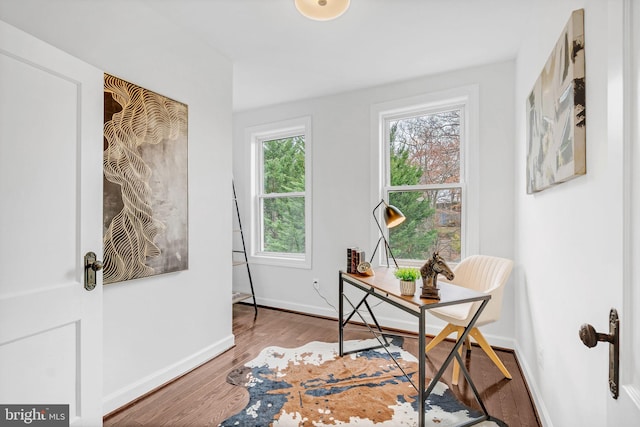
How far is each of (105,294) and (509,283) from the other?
3.13 m

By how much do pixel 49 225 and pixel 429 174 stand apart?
9.85 feet

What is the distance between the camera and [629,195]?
655 millimetres

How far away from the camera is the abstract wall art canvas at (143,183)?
6.15ft

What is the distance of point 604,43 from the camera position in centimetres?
102

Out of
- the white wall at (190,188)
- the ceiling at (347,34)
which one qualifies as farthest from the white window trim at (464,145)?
the white wall at (190,188)

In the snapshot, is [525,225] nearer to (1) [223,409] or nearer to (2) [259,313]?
(1) [223,409]

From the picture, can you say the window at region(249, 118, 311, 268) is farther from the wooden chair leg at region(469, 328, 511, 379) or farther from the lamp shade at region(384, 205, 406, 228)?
the wooden chair leg at region(469, 328, 511, 379)

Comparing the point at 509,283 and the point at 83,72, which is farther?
the point at 509,283

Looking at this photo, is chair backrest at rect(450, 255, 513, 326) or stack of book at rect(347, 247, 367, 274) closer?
chair backrest at rect(450, 255, 513, 326)

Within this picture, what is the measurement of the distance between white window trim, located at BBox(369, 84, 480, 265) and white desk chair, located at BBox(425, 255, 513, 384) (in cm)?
35

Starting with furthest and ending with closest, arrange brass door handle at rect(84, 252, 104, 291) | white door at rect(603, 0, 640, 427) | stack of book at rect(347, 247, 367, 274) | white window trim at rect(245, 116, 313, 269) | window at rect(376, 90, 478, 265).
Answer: white window trim at rect(245, 116, 313, 269) → window at rect(376, 90, 478, 265) → stack of book at rect(347, 247, 367, 274) → brass door handle at rect(84, 252, 104, 291) → white door at rect(603, 0, 640, 427)

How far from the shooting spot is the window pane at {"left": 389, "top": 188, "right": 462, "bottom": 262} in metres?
3.16

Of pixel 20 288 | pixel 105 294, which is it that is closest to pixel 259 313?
pixel 105 294
